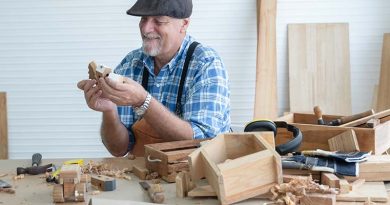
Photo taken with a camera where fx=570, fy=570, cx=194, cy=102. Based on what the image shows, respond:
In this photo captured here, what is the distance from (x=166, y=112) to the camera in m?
2.84

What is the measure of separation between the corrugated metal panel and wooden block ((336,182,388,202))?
313 cm

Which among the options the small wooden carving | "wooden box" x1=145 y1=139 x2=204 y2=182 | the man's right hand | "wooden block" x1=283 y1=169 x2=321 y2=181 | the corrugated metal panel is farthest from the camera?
the corrugated metal panel

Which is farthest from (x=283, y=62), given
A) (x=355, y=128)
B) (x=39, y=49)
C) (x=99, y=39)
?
(x=355, y=128)

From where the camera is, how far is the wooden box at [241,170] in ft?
6.25

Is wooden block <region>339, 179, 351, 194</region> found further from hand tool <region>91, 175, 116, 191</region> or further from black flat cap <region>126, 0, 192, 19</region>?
black flat cap <region>126, 0, 192, 19</region>

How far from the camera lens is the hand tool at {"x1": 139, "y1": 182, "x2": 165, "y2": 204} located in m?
2.01

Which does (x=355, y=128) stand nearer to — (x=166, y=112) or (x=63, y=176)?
(x=166, y=112)

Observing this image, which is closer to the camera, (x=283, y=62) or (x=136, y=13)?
(x=136, y=13)

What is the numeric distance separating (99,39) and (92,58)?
0.62ft

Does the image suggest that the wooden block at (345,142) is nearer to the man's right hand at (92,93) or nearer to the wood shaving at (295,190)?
the wood shaving at (295,190)

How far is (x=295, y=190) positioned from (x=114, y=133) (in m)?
1.41

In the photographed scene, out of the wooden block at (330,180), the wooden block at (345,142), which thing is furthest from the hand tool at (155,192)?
the wooden block at (345,142)

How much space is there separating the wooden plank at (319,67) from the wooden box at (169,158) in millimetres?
2700

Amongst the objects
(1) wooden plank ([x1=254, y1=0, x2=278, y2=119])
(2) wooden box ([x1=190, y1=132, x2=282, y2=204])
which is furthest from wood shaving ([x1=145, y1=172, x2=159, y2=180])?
(1) wooden plank ([x1=254, y1=0, x2=278, y2=119])
